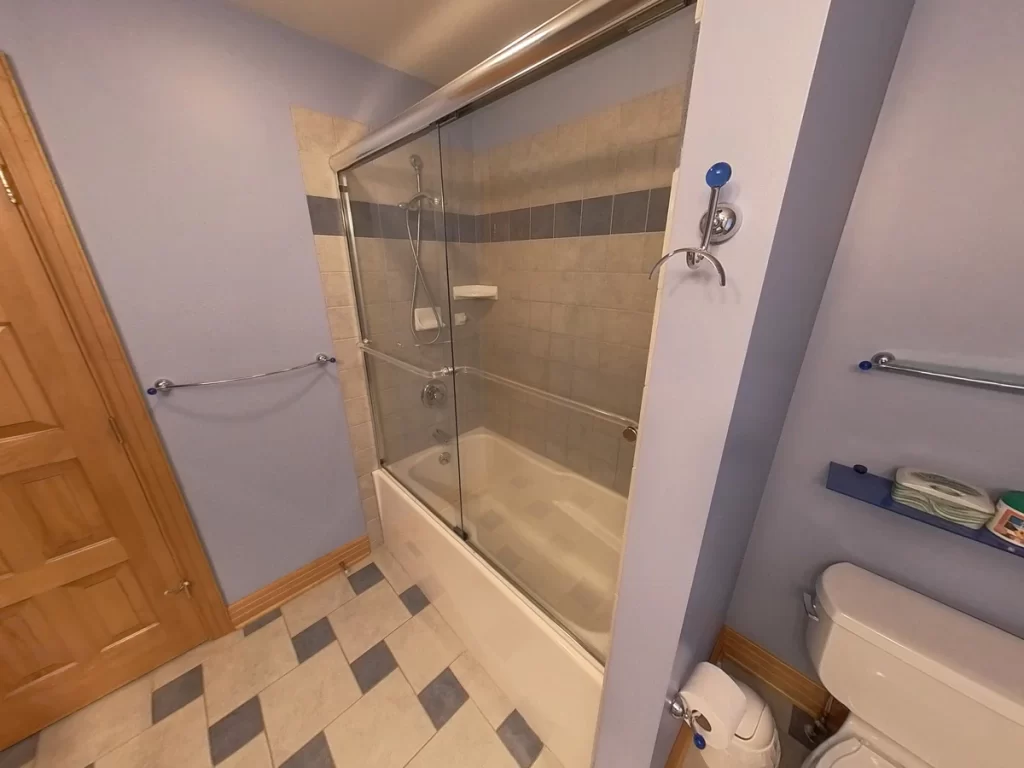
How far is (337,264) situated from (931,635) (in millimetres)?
2125

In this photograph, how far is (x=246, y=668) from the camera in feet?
4.40

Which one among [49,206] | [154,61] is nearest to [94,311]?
[49,206]

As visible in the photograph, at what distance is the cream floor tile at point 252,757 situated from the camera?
1.07 m

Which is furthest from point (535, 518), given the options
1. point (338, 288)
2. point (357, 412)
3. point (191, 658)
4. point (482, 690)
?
point (191, 658)

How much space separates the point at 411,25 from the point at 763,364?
151 cm

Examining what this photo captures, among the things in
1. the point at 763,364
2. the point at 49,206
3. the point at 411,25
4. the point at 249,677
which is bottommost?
the point at 249,677

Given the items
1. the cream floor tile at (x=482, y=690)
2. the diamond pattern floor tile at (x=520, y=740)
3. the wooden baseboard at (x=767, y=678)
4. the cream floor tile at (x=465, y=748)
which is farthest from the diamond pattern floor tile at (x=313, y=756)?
the wooden baseboard at (x=767, y=678)

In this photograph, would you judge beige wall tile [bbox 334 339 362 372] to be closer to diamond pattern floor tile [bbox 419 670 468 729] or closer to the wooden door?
the wooden door

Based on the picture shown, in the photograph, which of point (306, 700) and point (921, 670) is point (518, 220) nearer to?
point (921, 670)

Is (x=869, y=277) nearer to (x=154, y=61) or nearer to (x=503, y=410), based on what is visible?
(x=503, y=410)

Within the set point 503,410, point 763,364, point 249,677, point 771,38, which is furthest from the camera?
point 503,410

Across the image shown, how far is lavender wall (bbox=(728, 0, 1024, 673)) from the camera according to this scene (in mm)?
671

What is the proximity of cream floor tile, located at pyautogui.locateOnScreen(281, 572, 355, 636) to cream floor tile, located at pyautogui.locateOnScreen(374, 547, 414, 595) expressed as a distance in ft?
0.55

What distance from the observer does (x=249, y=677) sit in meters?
1.31
